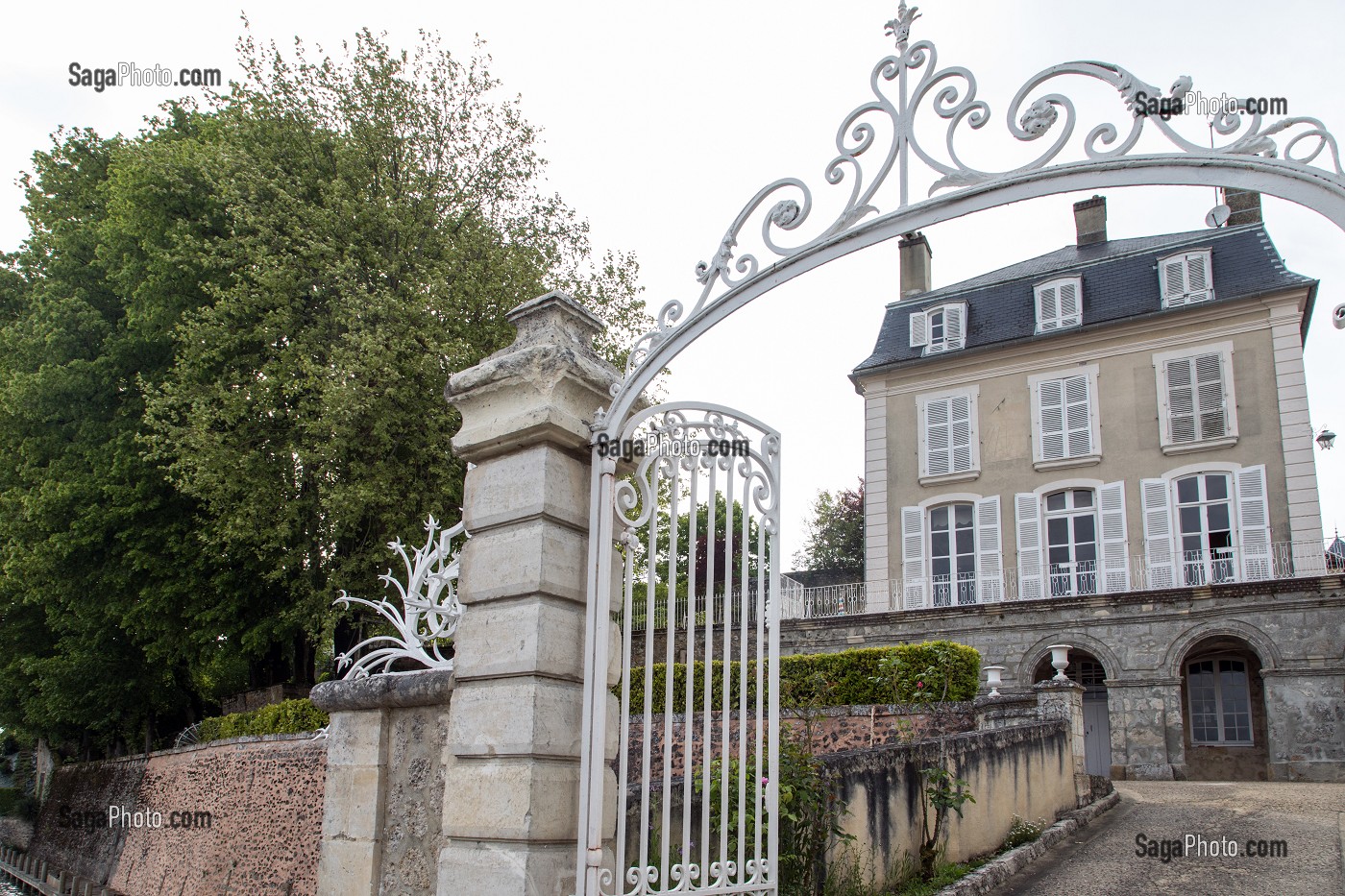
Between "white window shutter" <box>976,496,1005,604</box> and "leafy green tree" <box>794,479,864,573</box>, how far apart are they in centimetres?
1200

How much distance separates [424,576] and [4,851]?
2316cm

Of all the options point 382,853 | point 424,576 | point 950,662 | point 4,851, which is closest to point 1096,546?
point 950,662

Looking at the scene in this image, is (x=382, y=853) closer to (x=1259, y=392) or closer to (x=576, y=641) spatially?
(x=576, y=641)

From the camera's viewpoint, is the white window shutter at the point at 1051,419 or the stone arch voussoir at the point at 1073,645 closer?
the stone arch voussoir at the point at 1073,645

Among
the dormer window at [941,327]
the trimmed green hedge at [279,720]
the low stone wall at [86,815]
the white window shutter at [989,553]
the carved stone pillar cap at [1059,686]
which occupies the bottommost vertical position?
the low stone wall at [86,815]

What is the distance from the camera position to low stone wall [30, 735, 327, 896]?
8289 mm

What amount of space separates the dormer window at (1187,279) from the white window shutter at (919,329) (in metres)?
4.46

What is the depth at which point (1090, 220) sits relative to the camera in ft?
71.6

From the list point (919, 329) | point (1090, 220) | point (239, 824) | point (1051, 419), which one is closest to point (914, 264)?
point (919, 329)

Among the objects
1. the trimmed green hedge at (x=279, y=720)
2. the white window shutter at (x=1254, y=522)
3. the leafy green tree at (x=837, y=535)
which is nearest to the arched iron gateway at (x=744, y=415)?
the trimmed green hedge at (x=279, y=720)

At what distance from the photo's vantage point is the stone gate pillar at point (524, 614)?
3551 millimetres

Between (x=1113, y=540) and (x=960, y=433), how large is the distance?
3470 millimetres

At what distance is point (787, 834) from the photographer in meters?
5.01

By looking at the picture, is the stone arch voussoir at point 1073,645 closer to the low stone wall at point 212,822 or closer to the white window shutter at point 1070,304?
the white window shutter at point 1070,304
